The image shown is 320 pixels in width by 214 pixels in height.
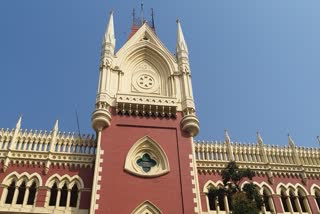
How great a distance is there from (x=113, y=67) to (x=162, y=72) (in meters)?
3.88

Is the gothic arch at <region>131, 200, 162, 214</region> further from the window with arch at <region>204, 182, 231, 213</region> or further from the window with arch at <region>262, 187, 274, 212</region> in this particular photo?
the window with arch at <region>262, 187, 274, 212</region>

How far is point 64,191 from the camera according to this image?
68.7 feet

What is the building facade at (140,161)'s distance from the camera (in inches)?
788

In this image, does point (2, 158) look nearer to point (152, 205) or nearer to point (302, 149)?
point (152, 205)

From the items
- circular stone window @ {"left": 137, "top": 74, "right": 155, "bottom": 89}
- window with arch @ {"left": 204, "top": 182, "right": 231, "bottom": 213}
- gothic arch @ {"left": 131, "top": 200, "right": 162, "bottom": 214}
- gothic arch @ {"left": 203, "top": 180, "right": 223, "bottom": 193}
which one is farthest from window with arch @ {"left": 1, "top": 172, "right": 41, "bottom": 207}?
window with arch @ {"left": 204, "top": 182, "right": 231, "bottom": 213}

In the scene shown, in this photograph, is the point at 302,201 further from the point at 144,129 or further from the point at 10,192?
the point at 10,192

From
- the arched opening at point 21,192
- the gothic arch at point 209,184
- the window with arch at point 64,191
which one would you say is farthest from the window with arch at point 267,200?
the arched opening at point 21,192

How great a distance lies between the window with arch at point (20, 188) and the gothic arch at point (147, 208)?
19.9 feet

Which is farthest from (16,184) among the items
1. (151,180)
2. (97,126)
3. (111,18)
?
(111,18)

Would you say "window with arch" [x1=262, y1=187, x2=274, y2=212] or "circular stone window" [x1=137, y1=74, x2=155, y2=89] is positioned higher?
"circular stone window" [x1=137, y1=74, x2=155, y2=89]

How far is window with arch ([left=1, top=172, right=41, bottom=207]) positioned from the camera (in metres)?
20.0

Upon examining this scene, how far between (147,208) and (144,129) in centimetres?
534

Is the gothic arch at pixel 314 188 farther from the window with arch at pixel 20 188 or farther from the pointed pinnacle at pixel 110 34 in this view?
the pointed pinnacle at pixel 110 34

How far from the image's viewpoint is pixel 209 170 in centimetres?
2325
